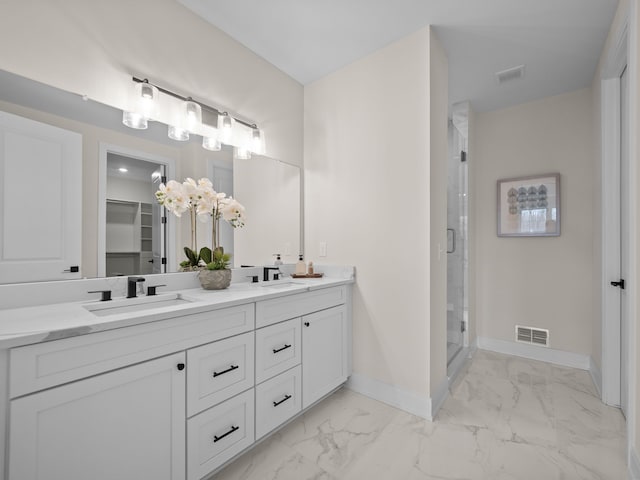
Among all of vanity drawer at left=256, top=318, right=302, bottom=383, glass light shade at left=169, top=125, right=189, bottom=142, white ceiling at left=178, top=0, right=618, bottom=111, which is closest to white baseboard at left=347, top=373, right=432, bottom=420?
vanity drawer at left=256, top=318, right=302, bottom=383

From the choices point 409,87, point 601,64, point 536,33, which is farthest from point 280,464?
point 601,64

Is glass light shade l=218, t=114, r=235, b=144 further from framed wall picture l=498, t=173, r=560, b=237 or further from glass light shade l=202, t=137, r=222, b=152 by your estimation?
framed wall picture l=498, t=173, r=560, b=237

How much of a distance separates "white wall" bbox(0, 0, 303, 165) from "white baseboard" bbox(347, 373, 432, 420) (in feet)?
6.35

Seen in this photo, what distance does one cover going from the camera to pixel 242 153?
87.7 inches

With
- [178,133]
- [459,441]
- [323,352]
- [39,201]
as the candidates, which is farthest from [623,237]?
[39,201]

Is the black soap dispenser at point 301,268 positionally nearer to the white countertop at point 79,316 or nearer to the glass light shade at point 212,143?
the white countertop at point 79,316

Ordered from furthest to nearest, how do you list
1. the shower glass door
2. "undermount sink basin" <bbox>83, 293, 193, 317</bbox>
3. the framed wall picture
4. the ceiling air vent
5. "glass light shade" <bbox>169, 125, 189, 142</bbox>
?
the shower glass door, the framed wall picture, the ceiling air vent, "glass light shade" <bbox>169, 125, 189, 142</bbox>, "undermount sink basin" <bbox>83, 293, 193, 317</bbox>

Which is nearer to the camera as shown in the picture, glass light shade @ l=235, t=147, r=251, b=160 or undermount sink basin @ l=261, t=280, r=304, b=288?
undermount sink basin @ l=261, t=280, r=304, b=288

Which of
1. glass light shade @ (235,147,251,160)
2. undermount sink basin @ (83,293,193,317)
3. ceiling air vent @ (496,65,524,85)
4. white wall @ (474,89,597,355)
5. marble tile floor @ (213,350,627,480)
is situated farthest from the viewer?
white wall @ (474,89,597,355)

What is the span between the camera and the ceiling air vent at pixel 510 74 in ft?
8.31

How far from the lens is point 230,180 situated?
2.16 meters

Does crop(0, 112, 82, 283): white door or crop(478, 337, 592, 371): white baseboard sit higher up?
crop(0, 112, 82, 283): white door

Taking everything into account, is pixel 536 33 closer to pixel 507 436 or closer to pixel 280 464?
pixel 507 436

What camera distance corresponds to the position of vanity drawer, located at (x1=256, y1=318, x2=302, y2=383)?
64.2 inches
